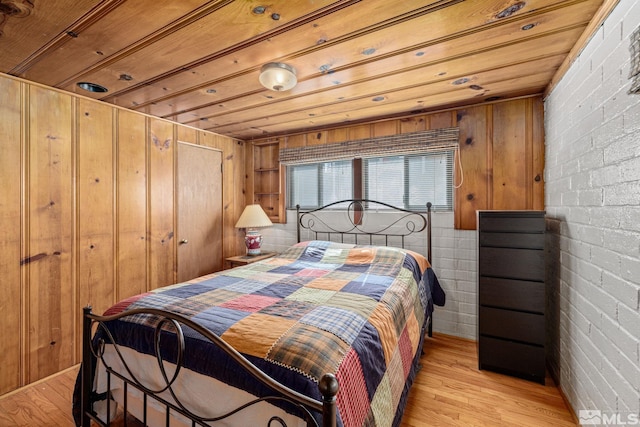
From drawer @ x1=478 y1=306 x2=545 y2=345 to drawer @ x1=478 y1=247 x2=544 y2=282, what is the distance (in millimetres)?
270

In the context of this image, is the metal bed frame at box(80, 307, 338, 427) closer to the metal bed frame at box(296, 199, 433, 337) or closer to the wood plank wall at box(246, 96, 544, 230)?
the metal bed frame at box(296, 199, 433, 337)

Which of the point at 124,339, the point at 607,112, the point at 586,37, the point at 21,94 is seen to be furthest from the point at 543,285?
the point at 21,94

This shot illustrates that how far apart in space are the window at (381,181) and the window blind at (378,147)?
10 cm

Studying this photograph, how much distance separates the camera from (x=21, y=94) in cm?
205

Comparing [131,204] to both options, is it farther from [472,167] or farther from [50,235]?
[472,167]

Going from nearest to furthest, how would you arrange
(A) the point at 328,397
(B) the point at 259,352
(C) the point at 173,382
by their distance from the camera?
(A) the point at 328,397 < (B) the point at 259,352 < (C) the point at 173,382

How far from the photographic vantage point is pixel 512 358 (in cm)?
213

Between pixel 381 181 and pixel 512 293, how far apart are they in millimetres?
1593

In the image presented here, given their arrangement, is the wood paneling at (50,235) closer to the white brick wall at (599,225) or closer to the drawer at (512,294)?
the drawer at (512,294)

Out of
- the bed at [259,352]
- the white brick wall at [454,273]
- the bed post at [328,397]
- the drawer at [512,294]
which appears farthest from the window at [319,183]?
the bed post at [328,397]

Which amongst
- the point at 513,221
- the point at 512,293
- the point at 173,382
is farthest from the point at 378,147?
the point at 173,382

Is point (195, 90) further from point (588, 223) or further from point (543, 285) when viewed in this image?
point (543, 285)

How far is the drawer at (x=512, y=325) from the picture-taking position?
2057 millimetres

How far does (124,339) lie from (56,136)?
180 cm
